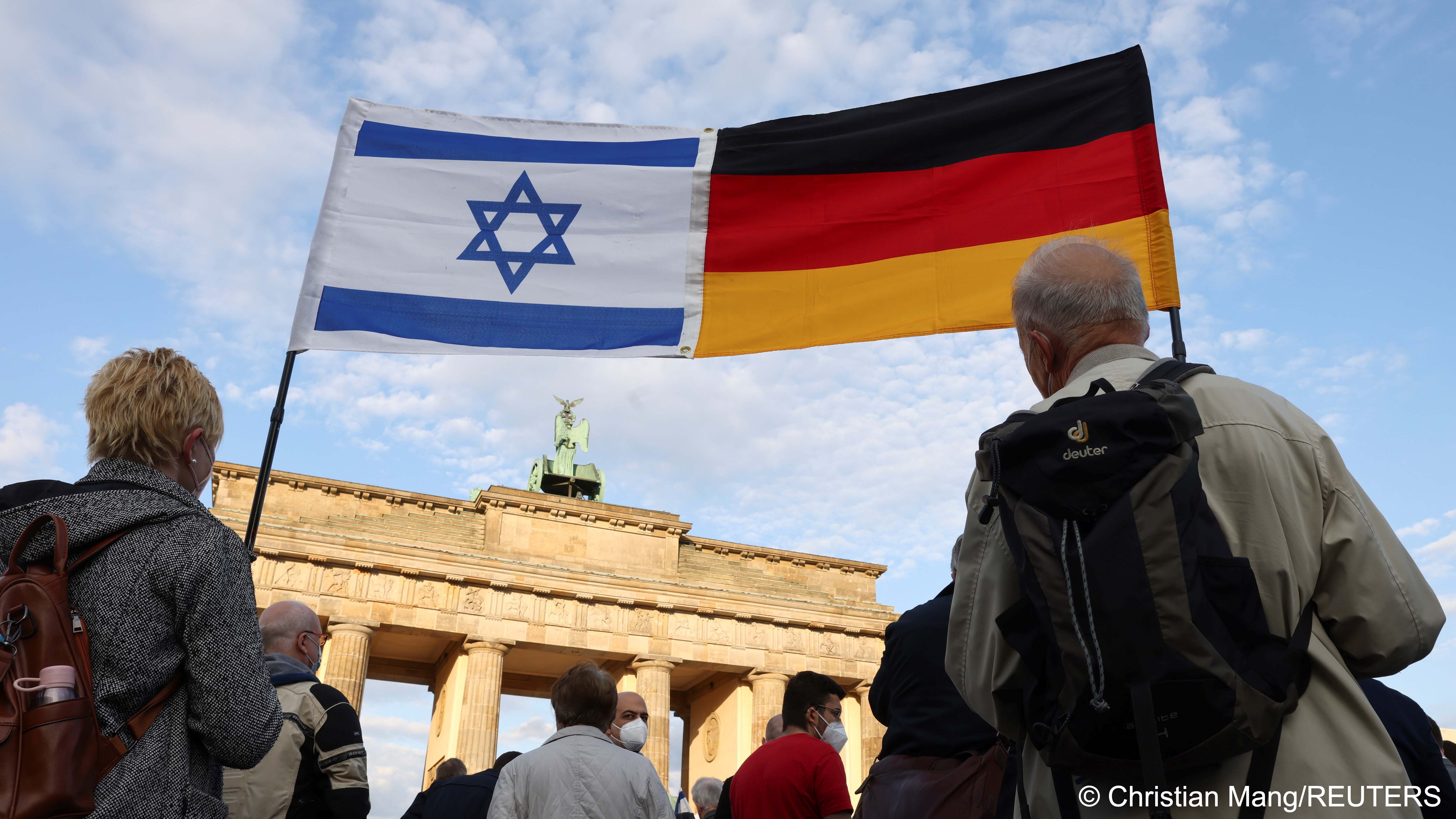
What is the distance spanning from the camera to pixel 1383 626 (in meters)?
1.95

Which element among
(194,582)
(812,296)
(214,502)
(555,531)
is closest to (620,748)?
(194,582)

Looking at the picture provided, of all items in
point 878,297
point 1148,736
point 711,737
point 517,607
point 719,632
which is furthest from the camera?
point 711,737

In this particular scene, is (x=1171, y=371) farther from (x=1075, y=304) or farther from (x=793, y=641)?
(x=793, y=641)

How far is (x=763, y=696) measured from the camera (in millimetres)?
28797

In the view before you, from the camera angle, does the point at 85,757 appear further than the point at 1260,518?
Yes

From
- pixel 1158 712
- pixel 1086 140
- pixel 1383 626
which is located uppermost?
pixel 1086 140

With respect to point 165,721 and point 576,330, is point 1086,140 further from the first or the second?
point 165,721

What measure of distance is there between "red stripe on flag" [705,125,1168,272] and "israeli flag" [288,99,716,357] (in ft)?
0.95

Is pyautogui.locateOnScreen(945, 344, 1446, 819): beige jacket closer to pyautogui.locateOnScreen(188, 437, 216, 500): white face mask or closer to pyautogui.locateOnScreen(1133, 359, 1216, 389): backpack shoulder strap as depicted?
pyautogui.locateOnScreen(1133, 359, 1216, 389): backpack shoulder strap

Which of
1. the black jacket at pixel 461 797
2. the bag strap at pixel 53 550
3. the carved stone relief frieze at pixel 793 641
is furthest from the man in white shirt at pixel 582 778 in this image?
the carved stone relief frieze at pixel 793 641

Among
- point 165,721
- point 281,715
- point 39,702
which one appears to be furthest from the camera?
point 281,715

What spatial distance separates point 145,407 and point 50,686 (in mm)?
831

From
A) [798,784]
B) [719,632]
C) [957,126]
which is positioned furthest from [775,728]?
[719,632]

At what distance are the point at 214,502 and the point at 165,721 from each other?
93.8 ft
